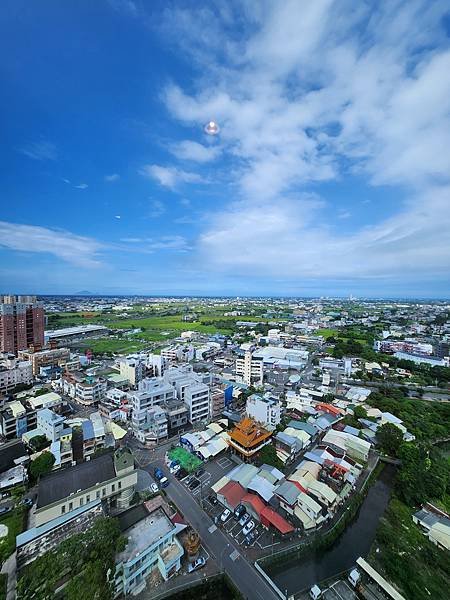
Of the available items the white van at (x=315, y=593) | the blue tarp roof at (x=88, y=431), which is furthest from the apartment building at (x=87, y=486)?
the white van at (x=315, y=593)

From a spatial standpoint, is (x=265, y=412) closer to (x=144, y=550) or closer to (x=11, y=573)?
(x=144, y=550)

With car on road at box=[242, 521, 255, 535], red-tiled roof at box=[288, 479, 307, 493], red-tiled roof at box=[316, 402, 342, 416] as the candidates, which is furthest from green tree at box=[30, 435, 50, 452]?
red-tiled roof at box=[316, 402, 342, 416]

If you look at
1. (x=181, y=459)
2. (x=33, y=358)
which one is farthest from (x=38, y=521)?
(x=33, y=358)

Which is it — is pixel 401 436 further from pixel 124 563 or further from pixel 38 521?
pixel 38 521

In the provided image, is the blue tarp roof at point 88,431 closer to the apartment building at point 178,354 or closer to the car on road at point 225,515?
Answer: the car on road at point 225,515

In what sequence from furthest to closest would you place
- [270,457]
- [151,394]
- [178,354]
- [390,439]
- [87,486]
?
[178,354]
[151,394]
[390,439]
[270,457]
[87,486]

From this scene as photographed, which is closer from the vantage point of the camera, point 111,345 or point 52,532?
point 52,532

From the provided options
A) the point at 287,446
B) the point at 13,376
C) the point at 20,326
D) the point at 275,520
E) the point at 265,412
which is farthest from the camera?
the point at 20,326

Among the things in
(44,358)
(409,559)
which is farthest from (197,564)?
(44,358)
